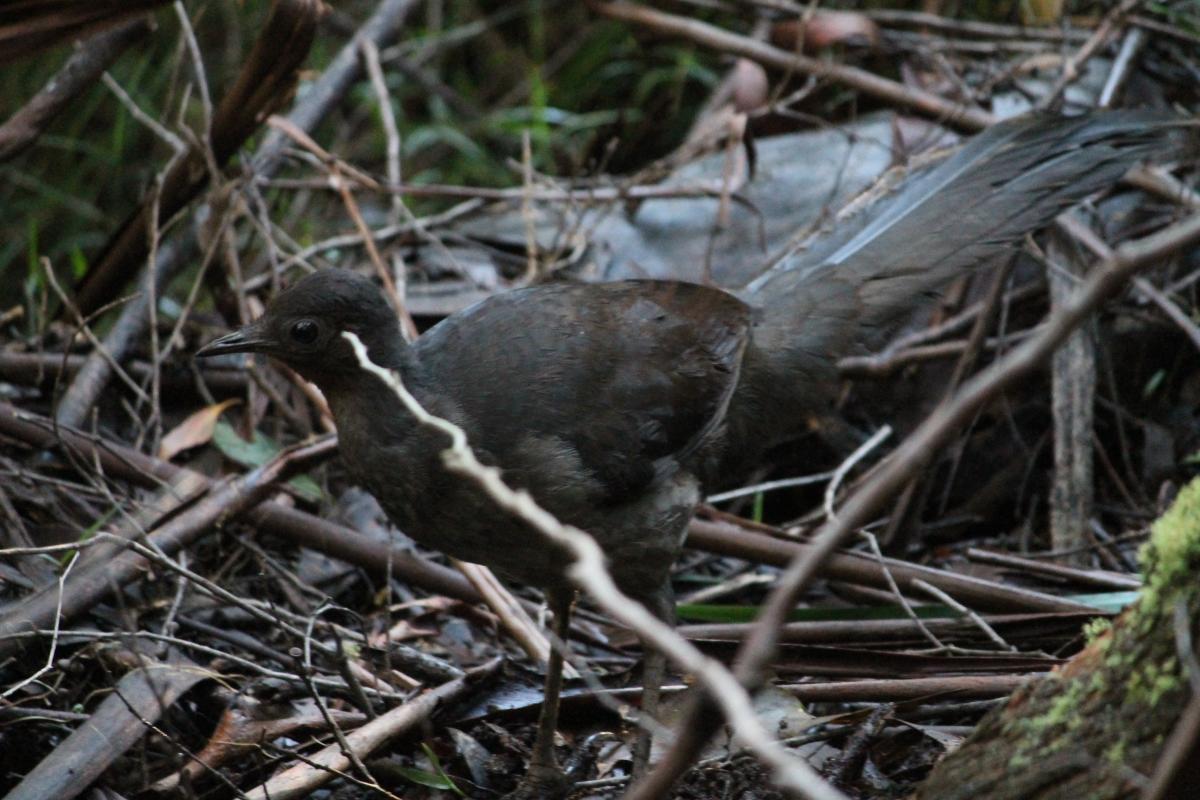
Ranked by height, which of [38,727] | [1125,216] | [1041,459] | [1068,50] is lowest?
[1041,459]

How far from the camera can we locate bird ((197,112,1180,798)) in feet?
11.3

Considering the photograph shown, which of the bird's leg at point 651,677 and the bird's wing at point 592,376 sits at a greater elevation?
the bird's wing at point 592,376

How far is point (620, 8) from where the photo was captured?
6633 mm

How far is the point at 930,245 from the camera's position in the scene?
13.5ft

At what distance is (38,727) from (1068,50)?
15.9 ft

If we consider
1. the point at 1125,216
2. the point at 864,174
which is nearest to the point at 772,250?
the point at 864,174

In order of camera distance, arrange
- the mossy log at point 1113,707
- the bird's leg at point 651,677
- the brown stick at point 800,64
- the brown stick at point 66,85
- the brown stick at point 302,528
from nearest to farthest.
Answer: the mossy log at point 1113,707 < the bird's leg at point 651,677 < the brown stick at point 302,528 < the brown stick at point 66,85 < the brown stick at point 800,64

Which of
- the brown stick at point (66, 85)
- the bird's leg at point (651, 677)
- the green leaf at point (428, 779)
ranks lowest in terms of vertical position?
the green leaf at point (428, 779)

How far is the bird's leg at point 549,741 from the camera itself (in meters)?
3.50

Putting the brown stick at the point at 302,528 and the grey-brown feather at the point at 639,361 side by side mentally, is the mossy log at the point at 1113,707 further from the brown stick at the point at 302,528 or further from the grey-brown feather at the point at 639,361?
the brown stick at the point at 302,528

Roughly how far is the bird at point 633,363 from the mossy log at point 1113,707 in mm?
1181

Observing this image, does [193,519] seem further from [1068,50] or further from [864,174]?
[1068,50]

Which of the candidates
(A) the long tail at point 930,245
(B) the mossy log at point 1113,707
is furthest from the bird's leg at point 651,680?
(B) the mossy log at point 1113,707

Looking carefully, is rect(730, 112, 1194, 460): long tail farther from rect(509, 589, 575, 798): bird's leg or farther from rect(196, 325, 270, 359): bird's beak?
rect(196, 325, 270, 359): bird's beak
